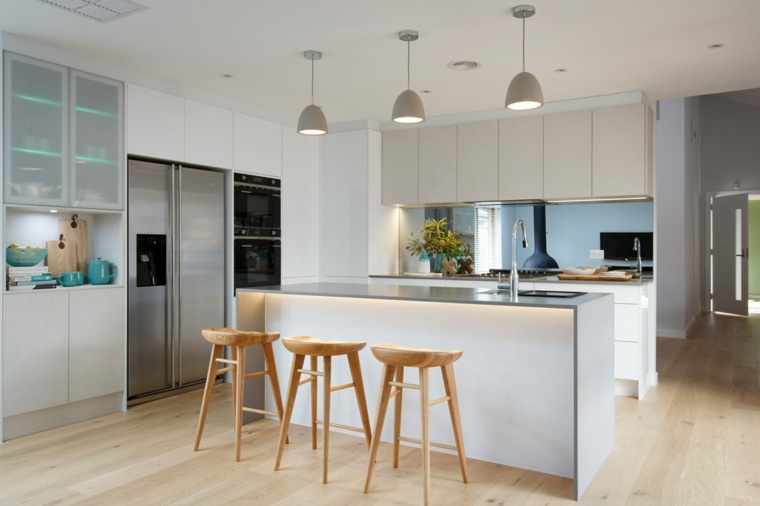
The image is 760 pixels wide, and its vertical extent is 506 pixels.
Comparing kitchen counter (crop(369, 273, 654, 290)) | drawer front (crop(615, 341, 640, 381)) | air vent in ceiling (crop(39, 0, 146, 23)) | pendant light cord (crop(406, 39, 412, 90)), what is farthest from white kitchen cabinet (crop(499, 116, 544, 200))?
air vent in ceiling (crop(39, 0, 146, 23))

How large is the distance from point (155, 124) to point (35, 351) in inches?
75.1

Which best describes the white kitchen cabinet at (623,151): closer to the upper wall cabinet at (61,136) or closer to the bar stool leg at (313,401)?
the bar stool leg at (313,401)

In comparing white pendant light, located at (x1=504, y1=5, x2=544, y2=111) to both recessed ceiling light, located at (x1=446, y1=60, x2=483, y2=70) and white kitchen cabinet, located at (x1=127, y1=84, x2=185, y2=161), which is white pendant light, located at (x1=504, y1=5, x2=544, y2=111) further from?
white kitchen cabinet, located at (x1=127, y1=84, x2=185, y2=161)

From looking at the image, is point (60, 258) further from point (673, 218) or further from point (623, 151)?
point (673, 218)

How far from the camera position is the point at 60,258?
4402 mm

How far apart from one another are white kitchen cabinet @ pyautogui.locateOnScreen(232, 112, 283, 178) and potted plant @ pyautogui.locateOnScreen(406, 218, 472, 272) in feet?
5.61

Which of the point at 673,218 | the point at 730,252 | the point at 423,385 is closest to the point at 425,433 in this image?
the point at 423,385

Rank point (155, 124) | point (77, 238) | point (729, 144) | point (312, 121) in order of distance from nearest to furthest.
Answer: point (312, 121) < point (77, 238) < point (155, 124) < point (729, 144)

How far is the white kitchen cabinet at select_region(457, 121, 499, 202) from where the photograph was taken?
228 inches

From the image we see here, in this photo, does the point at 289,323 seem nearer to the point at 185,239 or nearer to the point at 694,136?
the point at 185,239

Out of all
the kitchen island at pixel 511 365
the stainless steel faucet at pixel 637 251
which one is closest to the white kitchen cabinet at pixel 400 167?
the stainless steel faucet at pixel 637 251

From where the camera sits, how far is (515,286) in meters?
3.46

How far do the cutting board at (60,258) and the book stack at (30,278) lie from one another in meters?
0.17

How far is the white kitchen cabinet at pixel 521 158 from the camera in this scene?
557 centimetres
